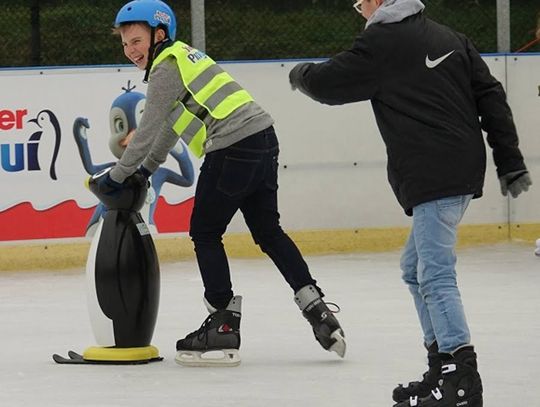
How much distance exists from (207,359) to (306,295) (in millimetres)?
470

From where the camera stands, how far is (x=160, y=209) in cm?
984

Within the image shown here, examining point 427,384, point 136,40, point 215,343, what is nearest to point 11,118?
point 136,40

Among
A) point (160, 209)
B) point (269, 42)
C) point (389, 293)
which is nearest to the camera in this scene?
point (389, 293)

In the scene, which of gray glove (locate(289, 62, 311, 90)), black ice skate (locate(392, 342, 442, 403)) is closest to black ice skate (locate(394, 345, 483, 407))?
black ice skate (locate(392, 342, 442, 403))

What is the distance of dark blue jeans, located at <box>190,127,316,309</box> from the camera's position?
243 inches

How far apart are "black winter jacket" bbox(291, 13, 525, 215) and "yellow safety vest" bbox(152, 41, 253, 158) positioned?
4.04 feet

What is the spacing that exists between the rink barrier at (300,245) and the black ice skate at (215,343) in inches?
140

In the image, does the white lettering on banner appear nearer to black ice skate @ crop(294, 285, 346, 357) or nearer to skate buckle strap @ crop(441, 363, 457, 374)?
black ice skate @ crop(294, 285, 346, 357)

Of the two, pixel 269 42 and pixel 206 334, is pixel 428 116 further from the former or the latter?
pixel 269 42

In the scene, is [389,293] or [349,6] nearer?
[389,293]

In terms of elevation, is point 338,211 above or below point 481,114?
below

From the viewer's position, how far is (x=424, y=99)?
489 cm

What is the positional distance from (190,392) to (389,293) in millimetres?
2855

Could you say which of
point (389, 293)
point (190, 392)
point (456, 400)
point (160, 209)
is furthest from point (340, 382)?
point (160, 209)
